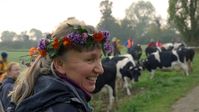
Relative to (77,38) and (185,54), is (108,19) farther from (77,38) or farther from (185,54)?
(77,38)

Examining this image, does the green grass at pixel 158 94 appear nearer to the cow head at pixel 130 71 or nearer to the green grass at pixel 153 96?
the green grass at pixel 153 96

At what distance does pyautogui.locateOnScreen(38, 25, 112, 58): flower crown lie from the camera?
232 centimetres

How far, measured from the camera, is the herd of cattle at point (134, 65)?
13602 mm

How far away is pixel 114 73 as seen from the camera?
13.8 metres

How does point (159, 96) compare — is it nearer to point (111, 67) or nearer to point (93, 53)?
point (111, 67)

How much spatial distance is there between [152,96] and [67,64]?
505 inches

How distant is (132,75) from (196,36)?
2354cm

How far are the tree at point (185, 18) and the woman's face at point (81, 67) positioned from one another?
37904 millimetres

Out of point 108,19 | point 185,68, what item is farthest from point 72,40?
point 108,19

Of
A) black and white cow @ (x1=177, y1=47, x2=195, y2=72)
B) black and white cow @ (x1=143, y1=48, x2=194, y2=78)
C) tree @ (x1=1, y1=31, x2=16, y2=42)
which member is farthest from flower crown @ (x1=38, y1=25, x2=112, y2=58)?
tree @ (x1=1, y1=31, x2=16, y2=42)

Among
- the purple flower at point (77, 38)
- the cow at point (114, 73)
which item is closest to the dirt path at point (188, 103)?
the cow at point (114, 73)

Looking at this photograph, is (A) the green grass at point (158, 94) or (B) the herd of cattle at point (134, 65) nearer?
(A) the green grass at point (158, 94)

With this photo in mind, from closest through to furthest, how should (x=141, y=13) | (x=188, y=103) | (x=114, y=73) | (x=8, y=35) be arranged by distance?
(x=188, y=103) < (x=114, y=73) < (x=8, y=35) < (x=141, y=13)

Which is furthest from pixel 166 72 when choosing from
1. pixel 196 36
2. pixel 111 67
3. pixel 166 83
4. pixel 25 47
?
pixel 25 47
